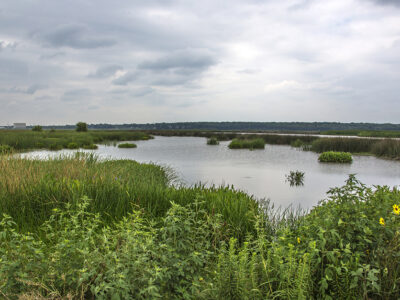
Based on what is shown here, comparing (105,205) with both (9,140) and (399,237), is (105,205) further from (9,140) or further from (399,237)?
(9,140)

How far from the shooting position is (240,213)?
5062 mm

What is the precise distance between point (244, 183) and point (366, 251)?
866 cm

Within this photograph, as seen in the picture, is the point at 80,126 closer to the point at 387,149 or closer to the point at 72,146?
the point at 72,146

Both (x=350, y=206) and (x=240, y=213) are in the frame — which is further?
(x=240, y=213)

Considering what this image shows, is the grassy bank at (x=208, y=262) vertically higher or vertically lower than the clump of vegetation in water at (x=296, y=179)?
higher

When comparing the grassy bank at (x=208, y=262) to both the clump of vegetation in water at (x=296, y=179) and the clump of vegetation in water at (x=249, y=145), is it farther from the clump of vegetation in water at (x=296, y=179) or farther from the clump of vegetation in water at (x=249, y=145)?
the clump of vegetation in water at (x=249, y=145)

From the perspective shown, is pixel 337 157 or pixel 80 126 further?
pixel 80 126

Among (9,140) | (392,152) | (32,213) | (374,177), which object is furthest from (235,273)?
(9,140)

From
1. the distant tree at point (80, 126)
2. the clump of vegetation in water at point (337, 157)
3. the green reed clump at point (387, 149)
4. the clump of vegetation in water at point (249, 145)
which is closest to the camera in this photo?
the clump of vegetation in water at point (337, 157)

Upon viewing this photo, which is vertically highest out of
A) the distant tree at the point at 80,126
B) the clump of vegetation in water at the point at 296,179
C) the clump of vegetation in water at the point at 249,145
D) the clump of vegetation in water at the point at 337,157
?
the distant tree at the point at 80,126

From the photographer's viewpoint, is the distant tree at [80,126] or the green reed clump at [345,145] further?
the distant tree at [80,126]

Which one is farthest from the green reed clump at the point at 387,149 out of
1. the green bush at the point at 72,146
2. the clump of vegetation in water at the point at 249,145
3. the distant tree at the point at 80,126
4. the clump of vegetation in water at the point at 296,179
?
the distant tree at the point at 80,126

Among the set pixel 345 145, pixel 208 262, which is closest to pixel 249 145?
pixel 345 145

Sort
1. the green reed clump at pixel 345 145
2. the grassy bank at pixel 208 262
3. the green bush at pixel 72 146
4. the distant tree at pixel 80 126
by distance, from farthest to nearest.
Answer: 1. the distant tree at pixel 80 126
2. the green bush at pixel 72 146
3. the green reed clump at pixel 345 145
4. the grassy bank at pixel 208 262
